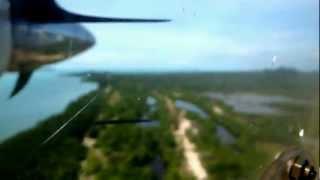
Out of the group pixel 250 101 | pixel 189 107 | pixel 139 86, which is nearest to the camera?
pixel 139 86

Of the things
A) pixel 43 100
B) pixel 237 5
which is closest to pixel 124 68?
pixel 43 100

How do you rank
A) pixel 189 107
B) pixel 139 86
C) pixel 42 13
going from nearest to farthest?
1. pixel 42 13
2. pixel 139 86
3. pixel 189 107

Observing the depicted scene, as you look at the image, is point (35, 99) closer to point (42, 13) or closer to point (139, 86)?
point (42, 13)

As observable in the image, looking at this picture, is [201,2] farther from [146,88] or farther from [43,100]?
[43,100]

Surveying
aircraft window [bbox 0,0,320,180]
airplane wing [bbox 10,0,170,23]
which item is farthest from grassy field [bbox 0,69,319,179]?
airplane wing [bbox 10,0,170,23]

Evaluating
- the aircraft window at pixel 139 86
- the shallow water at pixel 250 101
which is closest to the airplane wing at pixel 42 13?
the aircraft window at pixel 139 86

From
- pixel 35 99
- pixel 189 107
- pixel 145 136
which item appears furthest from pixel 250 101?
pixel 35 99
